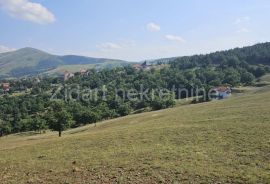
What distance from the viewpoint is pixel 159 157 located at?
30578 millimetres

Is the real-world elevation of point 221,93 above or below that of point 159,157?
below

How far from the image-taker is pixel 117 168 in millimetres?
28734

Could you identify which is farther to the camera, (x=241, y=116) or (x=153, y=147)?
(x=241, y=116)

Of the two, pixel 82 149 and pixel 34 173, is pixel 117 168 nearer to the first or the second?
pixel 34 173

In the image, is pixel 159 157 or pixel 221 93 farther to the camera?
pixel 221 93

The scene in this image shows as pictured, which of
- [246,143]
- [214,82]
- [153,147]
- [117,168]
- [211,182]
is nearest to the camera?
[211,182]

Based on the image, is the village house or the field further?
the village house

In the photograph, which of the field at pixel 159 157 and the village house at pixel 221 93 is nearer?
the field at pixel 159 157

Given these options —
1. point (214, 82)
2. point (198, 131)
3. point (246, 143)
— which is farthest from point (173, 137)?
point (214, 82)

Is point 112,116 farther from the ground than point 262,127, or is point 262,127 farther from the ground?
point 262,127

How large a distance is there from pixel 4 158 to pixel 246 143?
965 inches

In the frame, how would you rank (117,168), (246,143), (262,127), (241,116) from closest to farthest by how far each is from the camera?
(117,168) → (246,143) → (262,127) → (241,116)

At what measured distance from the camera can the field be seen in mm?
25922

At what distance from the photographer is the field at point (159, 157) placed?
25.9 meters
